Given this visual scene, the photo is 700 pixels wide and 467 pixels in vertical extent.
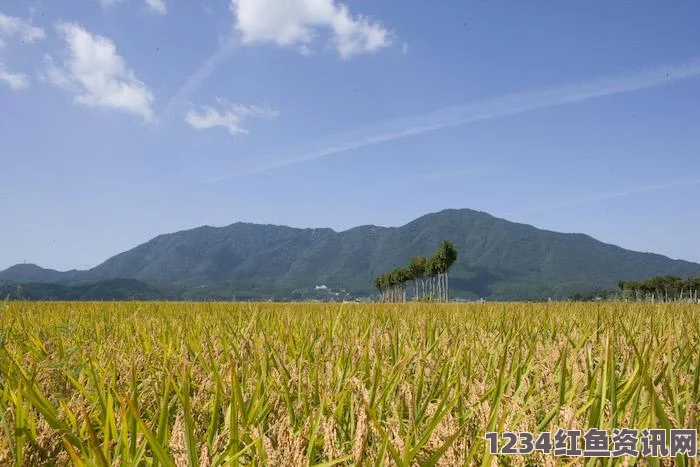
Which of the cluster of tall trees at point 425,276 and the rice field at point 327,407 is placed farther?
the cluster of tall trees at point 425,276

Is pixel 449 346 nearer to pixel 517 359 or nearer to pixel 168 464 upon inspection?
pixel 517 359

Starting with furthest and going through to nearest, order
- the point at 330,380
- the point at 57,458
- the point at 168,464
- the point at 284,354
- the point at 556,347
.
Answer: the point at 556,347, the point at 284,354, the point at 330,380, the point at 57,458, the point at 168,464

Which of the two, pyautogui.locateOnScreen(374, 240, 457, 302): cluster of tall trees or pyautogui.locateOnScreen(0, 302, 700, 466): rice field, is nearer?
pyautogui.locateOnScreen(0, 302, 700, 466): rice field

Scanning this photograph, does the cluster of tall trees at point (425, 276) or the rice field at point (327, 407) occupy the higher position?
the cluster of tall trees at point (425, 276)

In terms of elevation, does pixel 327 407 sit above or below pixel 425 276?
below

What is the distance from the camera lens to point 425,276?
10869 cm

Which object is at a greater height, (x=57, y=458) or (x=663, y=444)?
(x=663, y=444)

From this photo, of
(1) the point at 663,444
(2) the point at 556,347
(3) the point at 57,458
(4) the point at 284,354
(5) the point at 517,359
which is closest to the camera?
(1) the point at 663,444

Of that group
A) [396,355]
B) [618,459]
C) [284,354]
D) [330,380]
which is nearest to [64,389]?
[284,354]

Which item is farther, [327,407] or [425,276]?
[425,276]

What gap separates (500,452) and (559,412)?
0.47 meters

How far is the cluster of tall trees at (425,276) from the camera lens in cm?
8057

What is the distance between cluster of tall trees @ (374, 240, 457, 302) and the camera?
264ft

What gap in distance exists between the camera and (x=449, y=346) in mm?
3494
